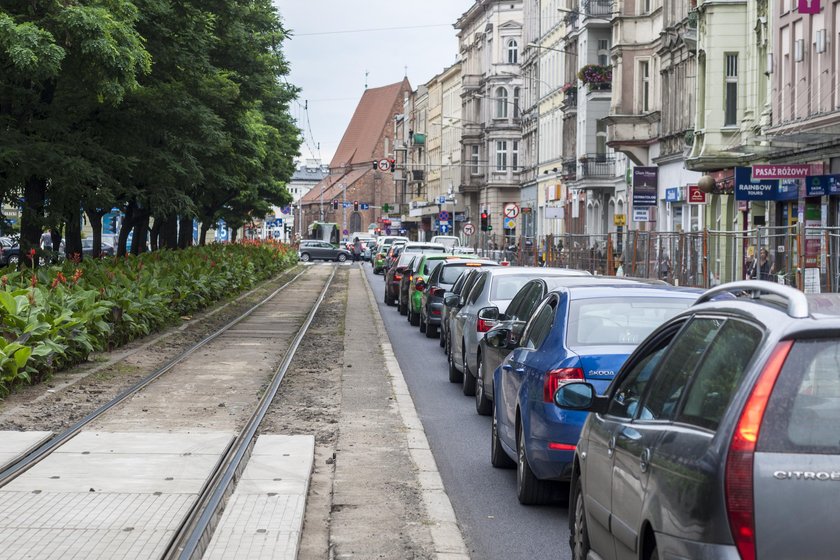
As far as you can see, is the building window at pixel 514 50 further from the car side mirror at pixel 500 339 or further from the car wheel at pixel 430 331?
the car side mirror at pixel 500 339

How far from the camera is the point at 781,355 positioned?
418cm

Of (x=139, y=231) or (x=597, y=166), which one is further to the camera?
(x=597, y=166)

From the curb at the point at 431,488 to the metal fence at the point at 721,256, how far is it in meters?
7.11

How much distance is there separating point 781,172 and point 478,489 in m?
22.5

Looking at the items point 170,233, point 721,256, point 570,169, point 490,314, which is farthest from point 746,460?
point 570,169

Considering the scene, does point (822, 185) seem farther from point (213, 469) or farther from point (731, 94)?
point (213, 469)

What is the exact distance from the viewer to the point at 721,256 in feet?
91.6

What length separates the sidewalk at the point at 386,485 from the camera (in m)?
8.14

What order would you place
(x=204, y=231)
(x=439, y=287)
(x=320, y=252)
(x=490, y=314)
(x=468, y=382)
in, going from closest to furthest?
(x=490, y=314) → (x=468, y=382) → (x=439, y=287) → (x=204, y=231) → (x=320, y=252)

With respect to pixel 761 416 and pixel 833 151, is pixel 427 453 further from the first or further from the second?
pixel 833 151

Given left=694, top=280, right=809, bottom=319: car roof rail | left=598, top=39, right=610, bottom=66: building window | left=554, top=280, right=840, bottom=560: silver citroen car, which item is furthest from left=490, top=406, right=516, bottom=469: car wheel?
left=598, top=39, right=610, bottom=66: building window

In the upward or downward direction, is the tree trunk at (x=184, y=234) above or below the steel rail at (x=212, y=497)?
above

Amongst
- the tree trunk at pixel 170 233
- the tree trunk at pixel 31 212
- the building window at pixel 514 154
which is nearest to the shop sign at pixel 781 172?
the tree trunk at pixel 31 212

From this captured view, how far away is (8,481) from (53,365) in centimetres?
782
